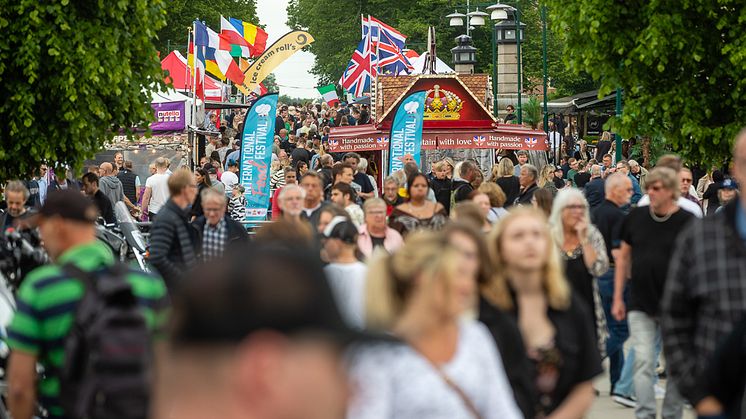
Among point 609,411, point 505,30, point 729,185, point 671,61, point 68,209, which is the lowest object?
point 609,411

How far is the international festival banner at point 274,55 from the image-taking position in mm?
35219

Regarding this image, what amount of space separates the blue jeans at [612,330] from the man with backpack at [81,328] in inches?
248

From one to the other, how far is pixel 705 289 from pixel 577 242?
4.15 meters

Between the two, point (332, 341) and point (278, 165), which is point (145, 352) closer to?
point (332, 341)

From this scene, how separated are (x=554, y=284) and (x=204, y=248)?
5.67 meters

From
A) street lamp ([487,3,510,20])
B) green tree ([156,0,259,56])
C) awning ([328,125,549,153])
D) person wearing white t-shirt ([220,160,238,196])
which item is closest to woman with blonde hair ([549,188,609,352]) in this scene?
person wearing white t-shirt ([220,160,238,196])

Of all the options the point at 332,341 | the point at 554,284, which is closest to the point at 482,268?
the point at 554,284

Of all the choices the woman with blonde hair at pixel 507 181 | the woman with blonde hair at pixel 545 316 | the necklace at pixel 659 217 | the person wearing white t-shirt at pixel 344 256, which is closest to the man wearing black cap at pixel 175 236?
the person wearing white t-shirt at pixel 344 256

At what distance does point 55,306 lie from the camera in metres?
5.15

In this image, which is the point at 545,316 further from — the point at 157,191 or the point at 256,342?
the point at 157,191

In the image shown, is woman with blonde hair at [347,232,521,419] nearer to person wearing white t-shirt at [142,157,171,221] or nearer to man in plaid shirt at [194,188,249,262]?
man in plaid shirt at [194,188,249,262]

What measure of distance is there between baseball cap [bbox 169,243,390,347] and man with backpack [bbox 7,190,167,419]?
3168 mm

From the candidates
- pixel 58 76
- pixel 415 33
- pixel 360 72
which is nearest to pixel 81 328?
pixel 58 76

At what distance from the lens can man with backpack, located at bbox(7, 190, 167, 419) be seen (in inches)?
197
